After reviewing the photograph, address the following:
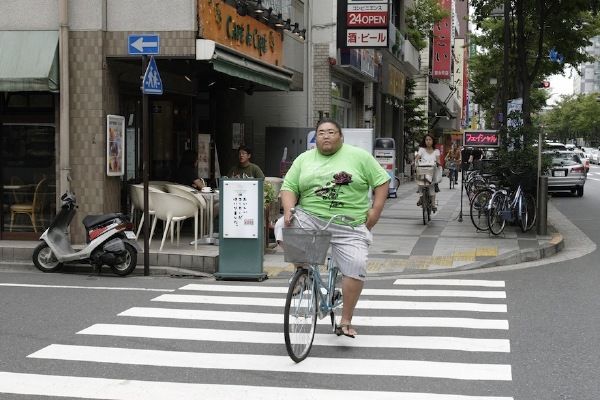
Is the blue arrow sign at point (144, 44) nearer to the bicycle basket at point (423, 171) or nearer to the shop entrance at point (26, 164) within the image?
the shop entrance at point (26, 164)

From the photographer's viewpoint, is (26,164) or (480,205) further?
(480,205)

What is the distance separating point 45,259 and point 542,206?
8.80 meters

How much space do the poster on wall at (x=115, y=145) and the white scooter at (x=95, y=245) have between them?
189 cm

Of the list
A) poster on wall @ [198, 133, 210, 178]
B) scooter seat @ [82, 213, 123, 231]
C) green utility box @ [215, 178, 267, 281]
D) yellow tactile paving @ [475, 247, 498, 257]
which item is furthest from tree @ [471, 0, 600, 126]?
scooter seat @ [82, 213, 123, 231]

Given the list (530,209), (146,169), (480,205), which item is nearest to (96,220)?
(146,169)

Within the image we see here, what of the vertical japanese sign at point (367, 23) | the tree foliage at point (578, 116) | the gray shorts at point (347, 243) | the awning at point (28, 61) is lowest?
the gray shorts at point (347, 243)

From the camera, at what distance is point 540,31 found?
21.9 metres

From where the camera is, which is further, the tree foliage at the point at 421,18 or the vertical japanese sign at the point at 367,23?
the tree foliage at the point at 421,18

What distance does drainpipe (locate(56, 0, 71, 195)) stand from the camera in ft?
41.9

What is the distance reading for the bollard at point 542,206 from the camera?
14.8m

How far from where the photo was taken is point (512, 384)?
575 cm

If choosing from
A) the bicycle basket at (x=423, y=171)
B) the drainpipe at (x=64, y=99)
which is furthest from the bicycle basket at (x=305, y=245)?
the bicycle basket at (x=423, y=171)

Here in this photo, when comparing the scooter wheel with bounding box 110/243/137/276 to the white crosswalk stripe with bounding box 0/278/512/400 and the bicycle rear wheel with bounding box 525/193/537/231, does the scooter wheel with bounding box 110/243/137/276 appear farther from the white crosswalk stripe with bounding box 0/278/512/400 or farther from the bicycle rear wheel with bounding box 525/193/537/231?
the bicycle rear wheel with bounding box 525/193/537/231

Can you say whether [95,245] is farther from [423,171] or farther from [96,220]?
[423,171]
